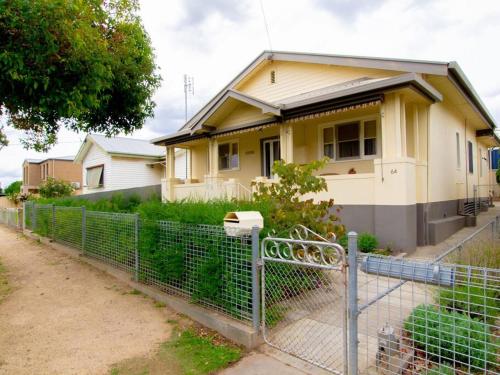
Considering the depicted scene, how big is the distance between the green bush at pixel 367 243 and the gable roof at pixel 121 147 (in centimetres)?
1890

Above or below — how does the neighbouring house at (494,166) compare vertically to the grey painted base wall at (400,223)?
above

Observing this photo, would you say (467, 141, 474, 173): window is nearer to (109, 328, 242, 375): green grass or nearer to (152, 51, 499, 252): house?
(152, 51, 499, 252): house

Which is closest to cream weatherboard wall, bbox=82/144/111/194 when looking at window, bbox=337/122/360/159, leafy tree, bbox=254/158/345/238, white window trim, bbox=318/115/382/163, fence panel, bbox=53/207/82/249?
fence panel, bbox=53/207/82/249

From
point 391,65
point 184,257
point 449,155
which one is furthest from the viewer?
point 449,155

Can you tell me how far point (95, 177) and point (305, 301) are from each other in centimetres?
2314

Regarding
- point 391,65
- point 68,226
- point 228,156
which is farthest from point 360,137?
point 68,226

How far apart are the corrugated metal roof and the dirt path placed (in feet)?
53.9

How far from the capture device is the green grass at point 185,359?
11.0ft

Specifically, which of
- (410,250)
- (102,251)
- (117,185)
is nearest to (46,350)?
(102,251)

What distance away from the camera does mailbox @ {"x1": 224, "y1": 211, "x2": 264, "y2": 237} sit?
391 cm

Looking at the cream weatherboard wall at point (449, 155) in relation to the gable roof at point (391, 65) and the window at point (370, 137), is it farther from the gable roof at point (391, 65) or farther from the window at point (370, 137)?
the window at point (370, 137)

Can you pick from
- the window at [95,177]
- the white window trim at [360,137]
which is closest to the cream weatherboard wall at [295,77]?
the white window trim at [360,137]

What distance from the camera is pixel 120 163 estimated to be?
22.8 meters

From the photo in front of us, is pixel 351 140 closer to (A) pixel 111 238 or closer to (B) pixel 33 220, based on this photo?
(A) pixel 111 238
